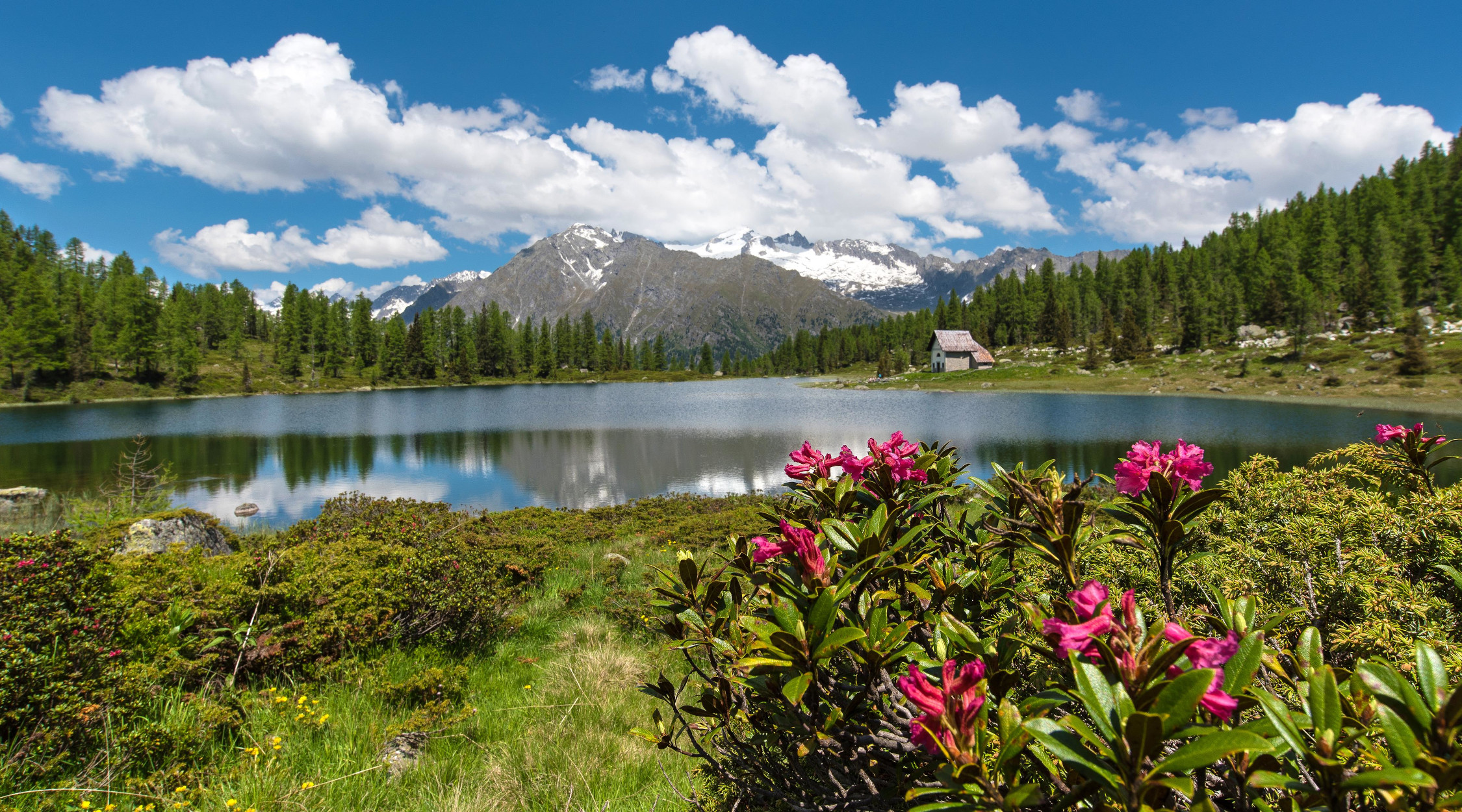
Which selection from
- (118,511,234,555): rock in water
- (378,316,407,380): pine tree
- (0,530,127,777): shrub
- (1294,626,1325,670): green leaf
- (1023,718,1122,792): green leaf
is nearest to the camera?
(1023,718,1122,792): green leaf

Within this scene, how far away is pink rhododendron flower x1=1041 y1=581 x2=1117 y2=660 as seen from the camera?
948 mm

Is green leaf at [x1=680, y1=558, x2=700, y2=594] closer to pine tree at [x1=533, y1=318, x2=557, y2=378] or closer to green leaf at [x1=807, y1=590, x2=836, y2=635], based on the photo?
green leaf at [x1=807, y1=590, x2=836, y2=635]

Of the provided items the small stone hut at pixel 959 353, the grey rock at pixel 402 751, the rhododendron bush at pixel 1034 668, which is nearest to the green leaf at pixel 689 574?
the rhododendron bush at pixel 1034 668

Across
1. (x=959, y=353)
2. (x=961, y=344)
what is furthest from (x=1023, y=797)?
(x=961, y=344)

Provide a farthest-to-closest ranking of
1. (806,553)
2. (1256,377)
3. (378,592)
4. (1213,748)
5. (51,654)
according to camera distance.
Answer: (1256,377)
(378,592)
(51,654)
(806,553)
(1213,748)

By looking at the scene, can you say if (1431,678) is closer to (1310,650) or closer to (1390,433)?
(1310,650)

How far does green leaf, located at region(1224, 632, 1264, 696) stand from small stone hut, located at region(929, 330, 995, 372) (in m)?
86.9

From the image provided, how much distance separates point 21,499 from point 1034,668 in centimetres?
2455

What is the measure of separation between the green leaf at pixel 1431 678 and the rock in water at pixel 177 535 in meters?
9.89

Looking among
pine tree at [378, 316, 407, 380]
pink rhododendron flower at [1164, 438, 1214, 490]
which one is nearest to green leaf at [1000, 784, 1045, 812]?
pink rhododendron flower at [1164, 438, 1214, 490]

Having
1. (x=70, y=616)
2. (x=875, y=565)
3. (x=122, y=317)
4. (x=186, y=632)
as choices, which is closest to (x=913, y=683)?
(x=875, y=565)

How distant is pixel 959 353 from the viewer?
84.4 m

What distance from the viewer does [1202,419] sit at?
110 feet

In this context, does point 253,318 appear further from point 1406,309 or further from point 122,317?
point 1406,309
